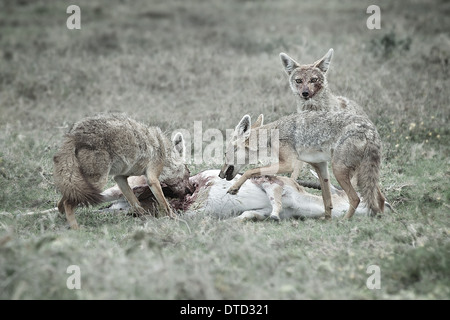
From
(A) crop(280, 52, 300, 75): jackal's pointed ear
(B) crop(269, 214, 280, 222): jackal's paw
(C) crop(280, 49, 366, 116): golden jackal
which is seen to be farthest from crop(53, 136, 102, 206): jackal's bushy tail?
(A) crop(280, 52, 300, 75): jackal's pointed ear

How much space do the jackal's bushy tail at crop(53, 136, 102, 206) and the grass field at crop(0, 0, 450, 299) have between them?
0.41 metres

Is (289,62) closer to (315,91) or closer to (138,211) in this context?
(315,91)

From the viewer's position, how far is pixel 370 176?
6.63 metres

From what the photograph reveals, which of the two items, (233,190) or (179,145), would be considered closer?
(233,190)

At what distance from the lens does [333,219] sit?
23.0 ft

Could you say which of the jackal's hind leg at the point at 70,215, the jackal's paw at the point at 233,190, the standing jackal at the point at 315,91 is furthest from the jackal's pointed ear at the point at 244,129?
the jackal's hind leg at the point at 70,215

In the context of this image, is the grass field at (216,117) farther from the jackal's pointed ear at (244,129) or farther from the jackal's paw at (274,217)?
the jackal's pointed ear at (244,129)

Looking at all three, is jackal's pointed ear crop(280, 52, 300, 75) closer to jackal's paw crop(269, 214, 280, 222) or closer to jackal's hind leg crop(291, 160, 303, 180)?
jackal's hind leg crop(291, 160, 303, 180)

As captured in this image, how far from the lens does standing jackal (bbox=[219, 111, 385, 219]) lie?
6707 mm

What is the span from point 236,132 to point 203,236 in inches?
94.1

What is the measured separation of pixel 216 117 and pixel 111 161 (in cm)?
457

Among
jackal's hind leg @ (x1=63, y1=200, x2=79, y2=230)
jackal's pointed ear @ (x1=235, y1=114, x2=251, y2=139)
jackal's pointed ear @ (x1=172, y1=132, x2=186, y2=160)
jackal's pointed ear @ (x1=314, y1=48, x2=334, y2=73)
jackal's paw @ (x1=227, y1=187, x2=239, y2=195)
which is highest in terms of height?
jackal's pointed ear @ (x1=314, y1=48, x2=334, y2=73)

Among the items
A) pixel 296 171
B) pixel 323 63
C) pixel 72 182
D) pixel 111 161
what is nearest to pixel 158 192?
pixel 111 161
